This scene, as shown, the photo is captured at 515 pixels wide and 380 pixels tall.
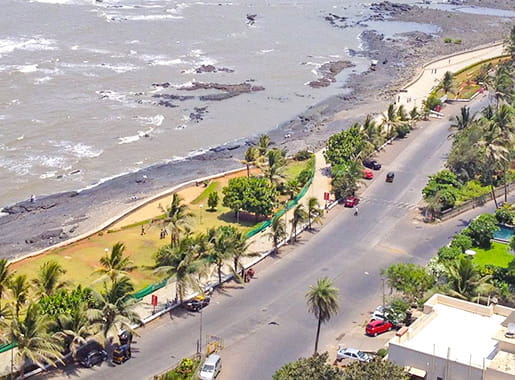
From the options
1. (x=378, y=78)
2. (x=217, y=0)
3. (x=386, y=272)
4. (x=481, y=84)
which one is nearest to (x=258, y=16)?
(x=217, y=0)

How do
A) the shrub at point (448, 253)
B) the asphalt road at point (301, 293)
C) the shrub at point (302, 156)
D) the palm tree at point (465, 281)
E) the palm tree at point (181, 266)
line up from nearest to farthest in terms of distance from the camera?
the asphalt road at point (301, 293) → the palm tree at point (465, 281) → the palm tree at point (181, 266) → the shrub at point (448, 253) → the shrub at point (302, 156)

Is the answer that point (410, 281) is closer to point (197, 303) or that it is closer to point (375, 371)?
point (197, 303)

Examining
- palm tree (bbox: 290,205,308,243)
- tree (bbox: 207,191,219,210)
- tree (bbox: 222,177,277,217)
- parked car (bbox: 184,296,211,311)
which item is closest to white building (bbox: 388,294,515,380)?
parked car (bbox: 184,296,211,311)

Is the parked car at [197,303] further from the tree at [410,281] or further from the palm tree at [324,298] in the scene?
the tree at [410,281]

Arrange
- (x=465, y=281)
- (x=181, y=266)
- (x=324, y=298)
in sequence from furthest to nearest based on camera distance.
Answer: (x=181, y=266), (x=465, y=281), (x=324, y=298)

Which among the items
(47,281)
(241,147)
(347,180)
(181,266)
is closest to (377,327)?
(181,266)

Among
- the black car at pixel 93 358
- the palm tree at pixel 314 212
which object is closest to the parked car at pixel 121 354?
the black car at pixel 93 358

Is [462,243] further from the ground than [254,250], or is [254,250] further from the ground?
[462,243]
